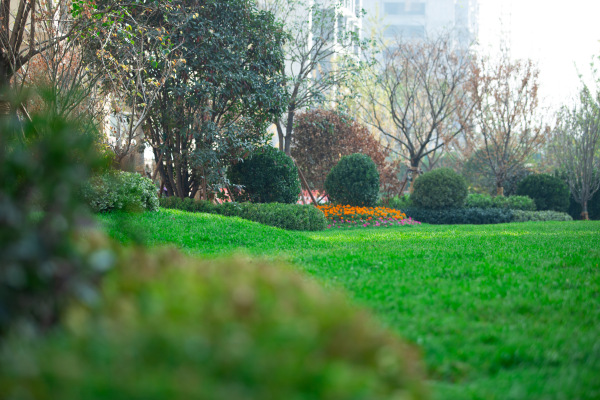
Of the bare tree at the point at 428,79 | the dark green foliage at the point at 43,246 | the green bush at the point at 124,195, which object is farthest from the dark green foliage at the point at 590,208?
the dark green foliage at the point at 43,246

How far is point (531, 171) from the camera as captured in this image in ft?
62.2

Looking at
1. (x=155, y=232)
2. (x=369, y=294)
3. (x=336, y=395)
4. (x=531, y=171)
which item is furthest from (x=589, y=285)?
(x=531, y=171)

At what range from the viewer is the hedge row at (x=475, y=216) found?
14.0 meters

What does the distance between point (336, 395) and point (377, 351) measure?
0.39 metres

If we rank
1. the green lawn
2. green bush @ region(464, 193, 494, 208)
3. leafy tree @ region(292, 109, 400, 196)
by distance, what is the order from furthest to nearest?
leafy tree @ region(292, 109, 400, 196) → green bush @ region(464, 193, 494, 208) → the green lawn

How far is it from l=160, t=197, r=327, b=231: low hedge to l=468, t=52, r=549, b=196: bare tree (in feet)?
27.7

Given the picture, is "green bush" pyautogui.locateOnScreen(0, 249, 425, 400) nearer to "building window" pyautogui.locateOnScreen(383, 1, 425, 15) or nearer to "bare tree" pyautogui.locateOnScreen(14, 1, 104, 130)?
"bare tree" pyautogui.locateOnScreen(14, 1, 104, 130)

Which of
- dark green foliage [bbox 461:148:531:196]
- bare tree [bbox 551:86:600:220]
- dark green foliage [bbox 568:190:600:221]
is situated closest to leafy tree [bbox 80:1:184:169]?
dark green foliage [bbox 461:148:531:196]

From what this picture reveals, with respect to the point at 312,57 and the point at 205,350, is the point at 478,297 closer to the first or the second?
the point at 205,350

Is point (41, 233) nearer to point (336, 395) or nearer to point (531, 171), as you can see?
point (336, 395)

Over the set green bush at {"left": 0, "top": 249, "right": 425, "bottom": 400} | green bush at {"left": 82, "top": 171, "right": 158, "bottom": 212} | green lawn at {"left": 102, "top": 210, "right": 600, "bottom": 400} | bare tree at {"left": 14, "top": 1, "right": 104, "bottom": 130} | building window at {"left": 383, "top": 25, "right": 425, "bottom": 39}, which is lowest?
green lawn at {"left": 102, "top": 210, "right": 600, "bottom": 400}

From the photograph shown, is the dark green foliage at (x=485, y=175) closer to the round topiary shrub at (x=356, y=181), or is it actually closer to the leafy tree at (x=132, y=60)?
the round topiary shrub at (x=356, y=181)

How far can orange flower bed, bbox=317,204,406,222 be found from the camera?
42.7ft

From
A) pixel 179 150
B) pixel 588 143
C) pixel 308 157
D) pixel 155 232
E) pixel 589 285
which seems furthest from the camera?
pixel 308 157
